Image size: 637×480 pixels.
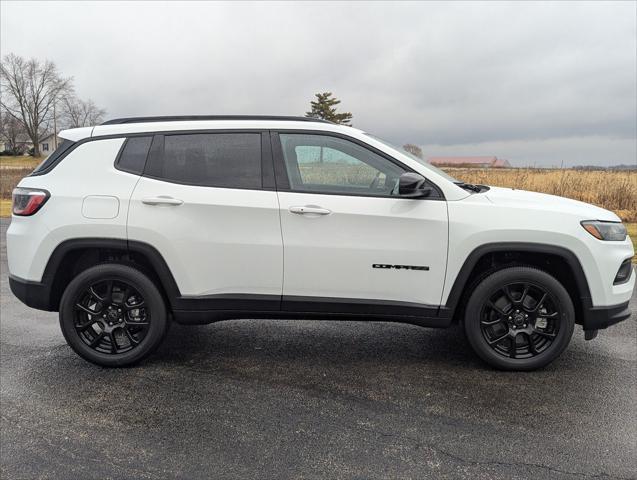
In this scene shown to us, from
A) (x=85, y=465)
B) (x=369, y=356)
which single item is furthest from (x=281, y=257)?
(x=85, y=465)

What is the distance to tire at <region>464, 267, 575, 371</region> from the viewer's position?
12.3 feet

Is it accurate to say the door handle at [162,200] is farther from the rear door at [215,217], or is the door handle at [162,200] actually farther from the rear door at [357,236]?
the rear door at [357,236]

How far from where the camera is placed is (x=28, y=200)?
3.90m

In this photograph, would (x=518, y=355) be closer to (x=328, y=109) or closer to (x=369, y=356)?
(x=369, y=356)

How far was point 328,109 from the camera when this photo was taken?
60.3 m

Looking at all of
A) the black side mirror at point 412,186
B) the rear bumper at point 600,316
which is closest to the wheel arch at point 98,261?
the black side mirror at point 412,186

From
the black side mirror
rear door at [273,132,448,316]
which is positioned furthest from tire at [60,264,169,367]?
the black side mirror

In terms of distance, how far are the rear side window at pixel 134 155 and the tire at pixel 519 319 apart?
2.73m

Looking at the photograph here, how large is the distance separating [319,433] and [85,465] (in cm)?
129

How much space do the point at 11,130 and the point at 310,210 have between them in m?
88.9

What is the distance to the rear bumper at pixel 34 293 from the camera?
3941 millimetres

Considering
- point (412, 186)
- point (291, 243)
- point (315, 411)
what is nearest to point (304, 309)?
point (291, 243)

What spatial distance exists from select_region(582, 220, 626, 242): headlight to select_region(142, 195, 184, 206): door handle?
9.88 feet

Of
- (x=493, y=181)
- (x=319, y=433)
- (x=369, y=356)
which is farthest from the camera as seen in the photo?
(x=493, y=181)
